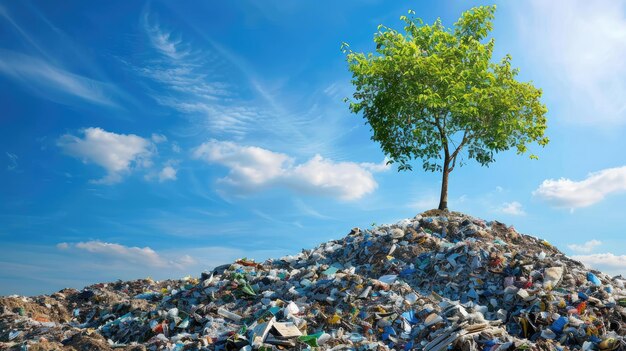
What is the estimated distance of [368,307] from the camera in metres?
9.16

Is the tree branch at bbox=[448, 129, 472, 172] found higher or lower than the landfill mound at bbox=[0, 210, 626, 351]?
higher

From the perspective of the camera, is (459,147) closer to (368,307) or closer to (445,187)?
(445,187)

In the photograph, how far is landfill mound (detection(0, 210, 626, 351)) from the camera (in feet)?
25.6

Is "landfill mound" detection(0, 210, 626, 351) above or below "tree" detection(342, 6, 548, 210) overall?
below

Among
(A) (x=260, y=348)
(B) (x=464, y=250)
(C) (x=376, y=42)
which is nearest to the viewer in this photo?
(A) (x=260, y=348)

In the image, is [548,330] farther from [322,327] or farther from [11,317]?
[11,317]

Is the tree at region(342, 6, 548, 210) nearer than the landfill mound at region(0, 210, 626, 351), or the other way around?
the landfill mound at region(0, 210, 626, 351)

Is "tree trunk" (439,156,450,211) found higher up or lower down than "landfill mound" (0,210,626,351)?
higher up

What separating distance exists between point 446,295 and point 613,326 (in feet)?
10.4

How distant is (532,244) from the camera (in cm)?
1530

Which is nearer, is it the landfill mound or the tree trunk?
the landfill mound

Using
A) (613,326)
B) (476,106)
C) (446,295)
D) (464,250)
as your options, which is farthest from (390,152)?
(613,326)

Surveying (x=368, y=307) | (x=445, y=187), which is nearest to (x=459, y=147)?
(x=445, y=187)

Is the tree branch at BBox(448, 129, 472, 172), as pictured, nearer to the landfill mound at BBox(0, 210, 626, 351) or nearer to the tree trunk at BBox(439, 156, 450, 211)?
the tree trunk at BBox(439, 156, 450, 211)
